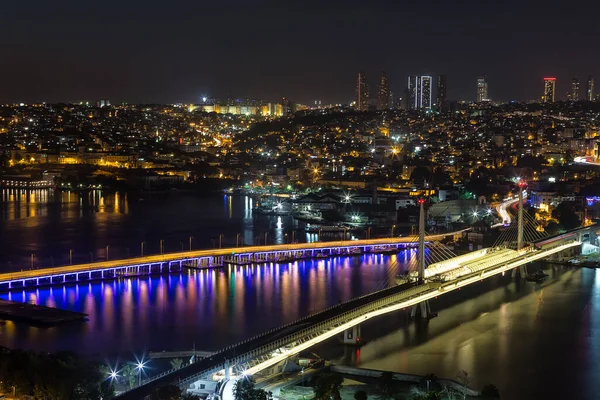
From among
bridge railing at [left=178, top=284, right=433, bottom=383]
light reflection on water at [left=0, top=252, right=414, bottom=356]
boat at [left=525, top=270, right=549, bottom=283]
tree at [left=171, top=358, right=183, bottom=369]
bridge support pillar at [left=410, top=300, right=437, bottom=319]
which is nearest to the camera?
bridge railing at [left=178, top=284, right=433, bottom=383]

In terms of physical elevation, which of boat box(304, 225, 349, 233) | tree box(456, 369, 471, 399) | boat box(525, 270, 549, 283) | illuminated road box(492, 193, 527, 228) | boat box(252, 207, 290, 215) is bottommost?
tree box(456, 369, 471, 399)

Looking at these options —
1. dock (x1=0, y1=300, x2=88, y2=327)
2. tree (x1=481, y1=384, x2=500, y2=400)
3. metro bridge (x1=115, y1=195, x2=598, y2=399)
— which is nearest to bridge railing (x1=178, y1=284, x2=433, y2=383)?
metro bridge (x1=115, y1=195, x2=598, y2=399)

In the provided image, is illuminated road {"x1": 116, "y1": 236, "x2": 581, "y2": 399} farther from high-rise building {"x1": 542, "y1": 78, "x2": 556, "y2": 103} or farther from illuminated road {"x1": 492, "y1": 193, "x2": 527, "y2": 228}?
high-rise building {"x1": 542, "y1": 78, "x2": 556, "y2": 103}

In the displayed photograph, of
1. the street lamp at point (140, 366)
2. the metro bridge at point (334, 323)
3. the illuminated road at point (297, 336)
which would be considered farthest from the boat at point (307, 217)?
the street lamp at point (140, 366)

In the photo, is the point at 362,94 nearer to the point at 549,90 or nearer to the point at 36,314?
the point at 549,90

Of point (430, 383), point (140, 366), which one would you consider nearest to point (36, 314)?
point (140, 366)

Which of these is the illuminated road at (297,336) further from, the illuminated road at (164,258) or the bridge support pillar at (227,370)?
the illuminated road at (164,258)
